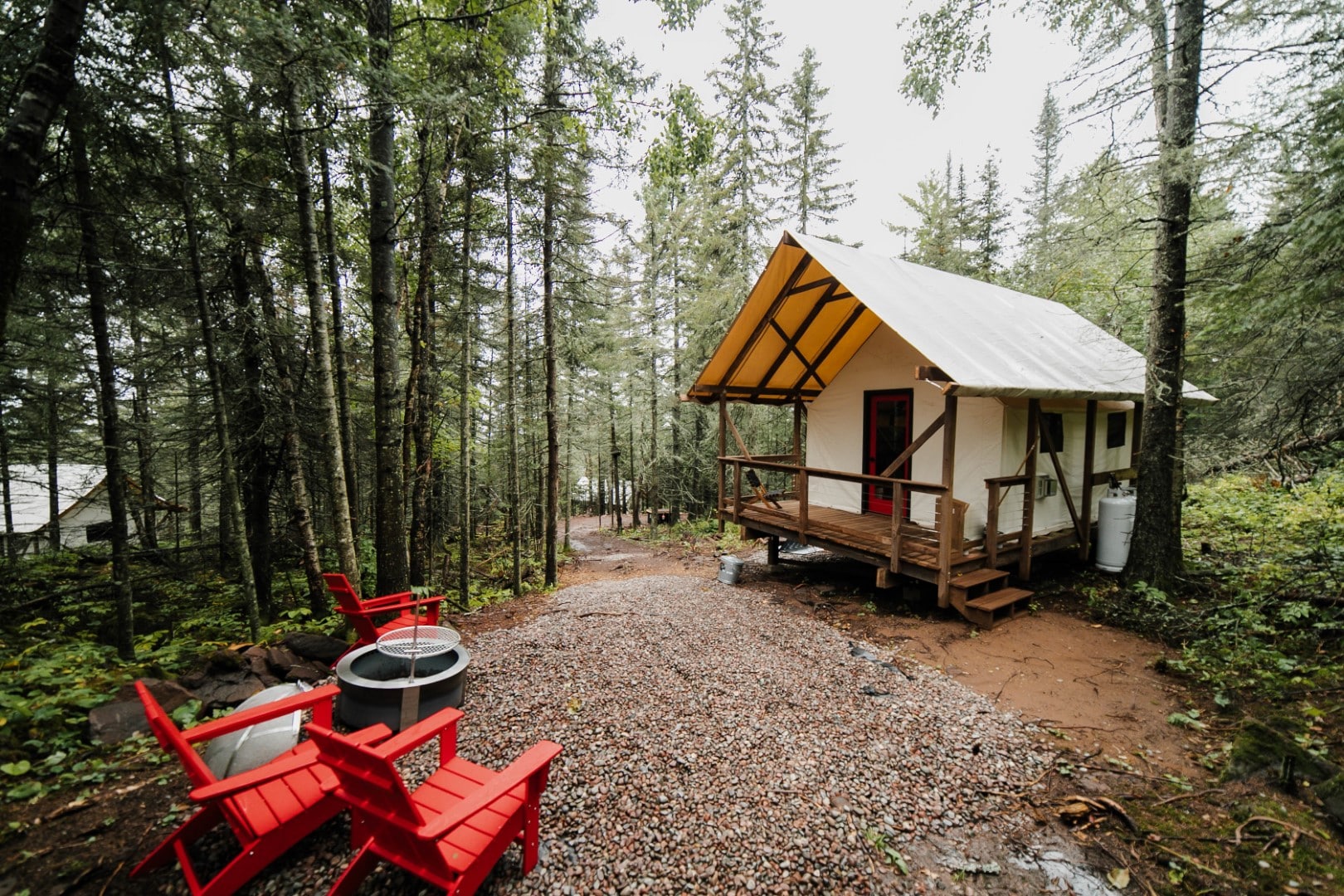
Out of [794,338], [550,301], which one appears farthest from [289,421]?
[794,338]

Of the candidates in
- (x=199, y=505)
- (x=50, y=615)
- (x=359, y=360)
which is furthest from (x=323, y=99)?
(x=199, y=505)

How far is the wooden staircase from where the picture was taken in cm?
612

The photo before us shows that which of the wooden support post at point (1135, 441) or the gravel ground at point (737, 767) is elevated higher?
the wooden support post at point (1135, 441)

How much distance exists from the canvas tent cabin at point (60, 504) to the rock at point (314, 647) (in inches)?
119

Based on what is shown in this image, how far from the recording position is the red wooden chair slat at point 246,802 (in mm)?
2150

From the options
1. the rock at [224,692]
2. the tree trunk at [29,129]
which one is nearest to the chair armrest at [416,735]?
the rock at [224,692]

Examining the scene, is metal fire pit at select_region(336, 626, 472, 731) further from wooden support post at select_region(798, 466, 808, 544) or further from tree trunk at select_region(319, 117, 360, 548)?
wooden support post at select_region(798, 466, 808, 544)

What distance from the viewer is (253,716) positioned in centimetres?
258

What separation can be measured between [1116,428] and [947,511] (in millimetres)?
6719

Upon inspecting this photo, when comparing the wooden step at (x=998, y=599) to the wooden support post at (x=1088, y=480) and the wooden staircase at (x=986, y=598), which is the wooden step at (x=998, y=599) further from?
the wooden support post at (x=1088, y=480)

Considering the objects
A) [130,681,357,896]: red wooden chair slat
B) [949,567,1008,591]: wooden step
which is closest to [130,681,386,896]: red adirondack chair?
[130,681,357,896]: red wooden chair slat

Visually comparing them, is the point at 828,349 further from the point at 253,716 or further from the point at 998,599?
the point at 253,716

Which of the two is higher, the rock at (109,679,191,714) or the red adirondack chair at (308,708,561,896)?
the red adirondack chair at (308,708,561,896)

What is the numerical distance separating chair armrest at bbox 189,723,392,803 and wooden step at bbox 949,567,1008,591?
21.3 ft
